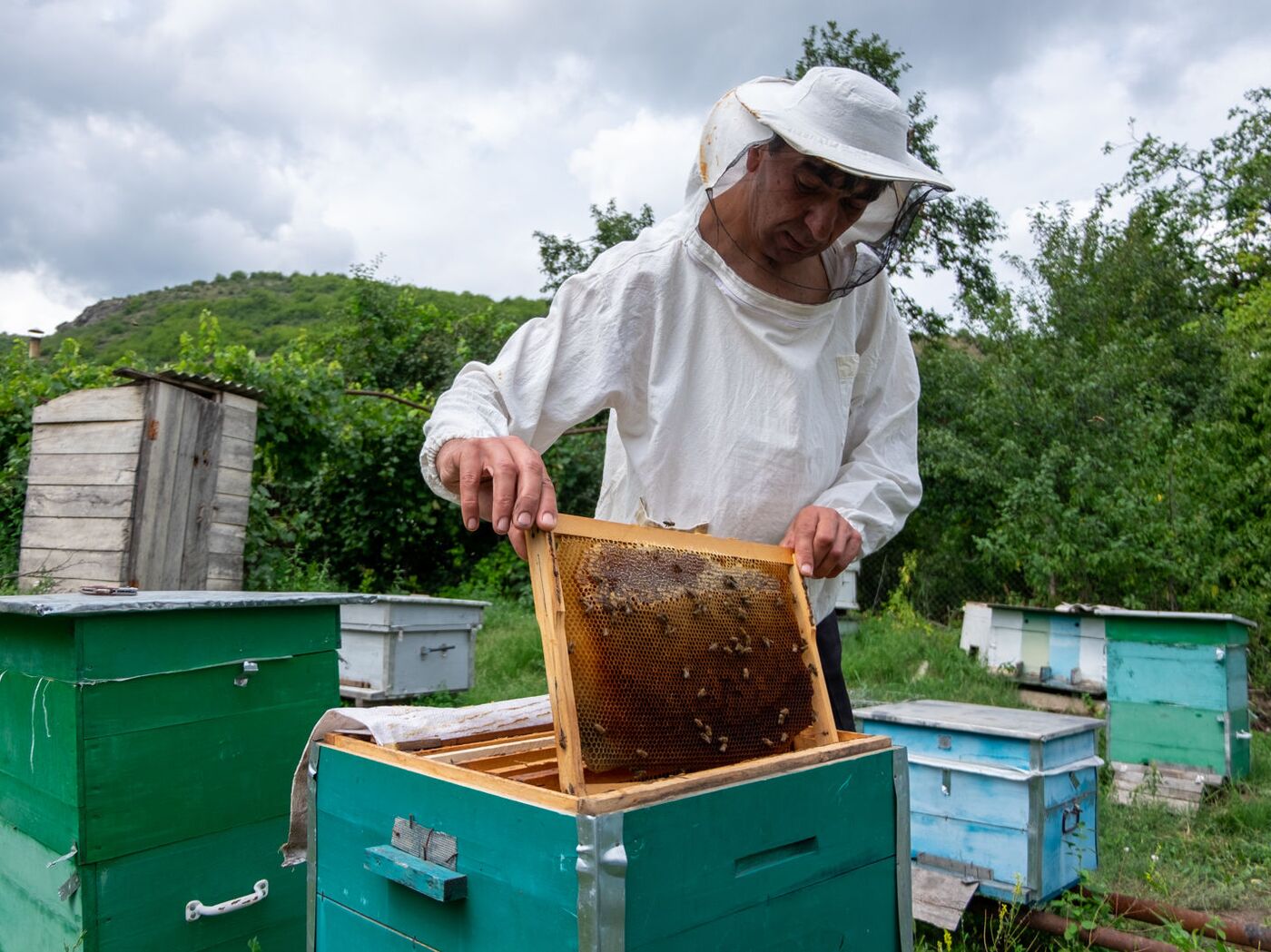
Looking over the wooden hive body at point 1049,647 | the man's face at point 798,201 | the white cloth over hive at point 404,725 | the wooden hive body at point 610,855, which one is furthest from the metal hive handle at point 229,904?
the wooden hive body at point 1049,647

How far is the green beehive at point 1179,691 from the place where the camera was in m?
4.82

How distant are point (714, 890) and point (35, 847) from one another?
179 cm

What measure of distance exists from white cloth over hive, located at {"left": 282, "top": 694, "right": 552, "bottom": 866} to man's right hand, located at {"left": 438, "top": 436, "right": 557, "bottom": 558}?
0.32 metres

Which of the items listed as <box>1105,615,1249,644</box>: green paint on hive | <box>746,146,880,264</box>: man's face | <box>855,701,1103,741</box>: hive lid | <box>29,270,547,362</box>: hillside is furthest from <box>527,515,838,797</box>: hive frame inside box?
<box>29,270,547,362</box>: hillside

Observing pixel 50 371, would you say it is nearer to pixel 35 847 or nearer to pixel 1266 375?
pixel 35 847

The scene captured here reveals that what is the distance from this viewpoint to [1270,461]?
6.98 metres

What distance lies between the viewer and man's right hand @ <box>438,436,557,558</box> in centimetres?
115

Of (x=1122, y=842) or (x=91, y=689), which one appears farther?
(x=1122, y=842)

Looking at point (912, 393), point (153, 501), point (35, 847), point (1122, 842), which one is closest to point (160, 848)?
point (35, 847)

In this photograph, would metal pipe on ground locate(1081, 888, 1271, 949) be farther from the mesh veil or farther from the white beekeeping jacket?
the mesh veil

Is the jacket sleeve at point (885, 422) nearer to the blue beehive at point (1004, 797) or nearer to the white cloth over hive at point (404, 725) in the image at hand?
the white cloth over hive at point (404, 725)

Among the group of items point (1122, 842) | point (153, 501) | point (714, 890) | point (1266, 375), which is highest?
point (1266, 375)

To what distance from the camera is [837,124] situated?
57.1 inches

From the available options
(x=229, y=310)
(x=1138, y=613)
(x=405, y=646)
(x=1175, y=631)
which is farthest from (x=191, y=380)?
(x=229, y=310)
